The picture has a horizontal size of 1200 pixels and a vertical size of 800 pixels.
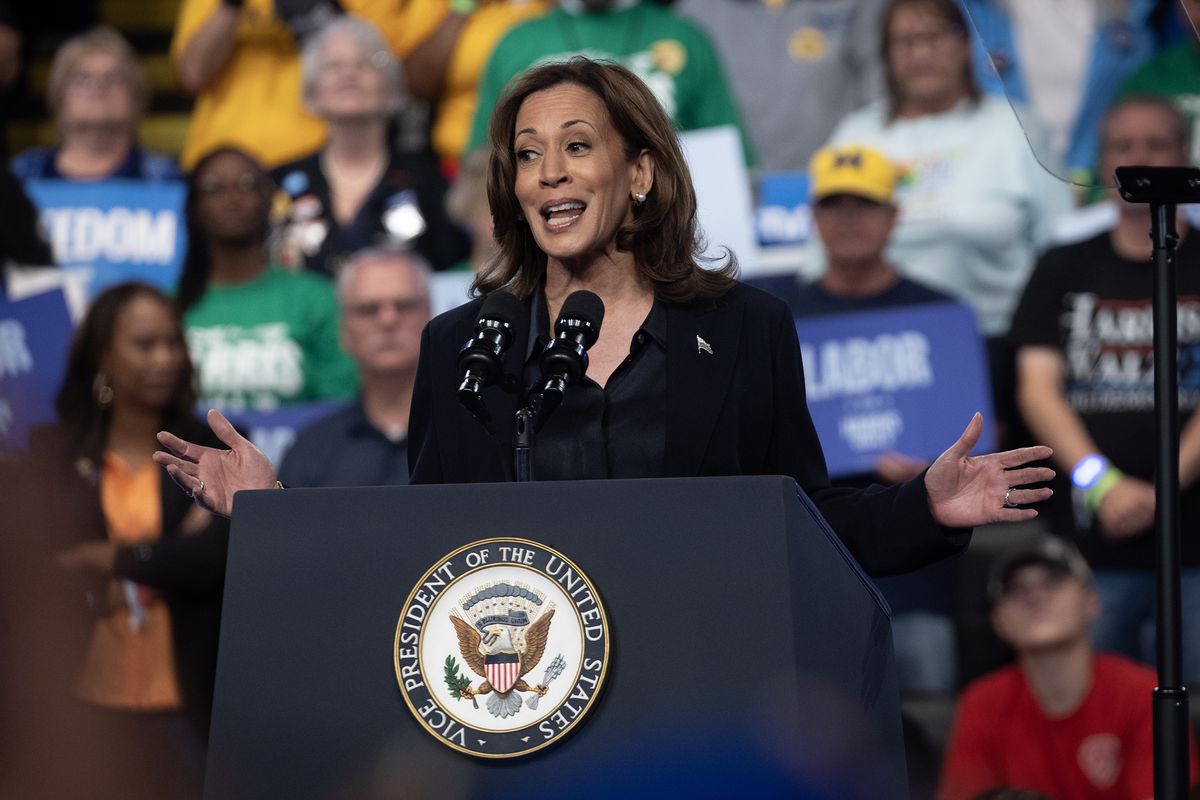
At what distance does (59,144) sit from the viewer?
566cm

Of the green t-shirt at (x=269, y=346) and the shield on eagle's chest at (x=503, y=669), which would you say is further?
the green t-shirt at (x=269, y=346)

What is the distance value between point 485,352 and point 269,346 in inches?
124

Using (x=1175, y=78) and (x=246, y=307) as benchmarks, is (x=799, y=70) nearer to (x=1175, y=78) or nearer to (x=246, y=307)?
(x=246, y=307)

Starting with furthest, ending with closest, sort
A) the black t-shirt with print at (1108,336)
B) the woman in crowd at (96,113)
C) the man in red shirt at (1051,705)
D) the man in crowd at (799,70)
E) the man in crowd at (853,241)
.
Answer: the woman in crowd at (96,113)
the man in crowd at (799,70)
the man in crowd at (853,241)
the black t-shirt with print at (1108,336)
the man in red shirt at (1051,705)

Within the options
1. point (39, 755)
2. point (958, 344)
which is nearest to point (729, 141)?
point (958, 344)

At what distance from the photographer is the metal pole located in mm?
2219

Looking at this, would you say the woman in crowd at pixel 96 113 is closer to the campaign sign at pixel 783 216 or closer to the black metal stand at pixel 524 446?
the campaign sign at pixel 783 216

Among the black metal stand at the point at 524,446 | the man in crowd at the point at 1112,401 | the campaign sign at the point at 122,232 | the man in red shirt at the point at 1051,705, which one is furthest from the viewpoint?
the campaign sign at the point at 122,232

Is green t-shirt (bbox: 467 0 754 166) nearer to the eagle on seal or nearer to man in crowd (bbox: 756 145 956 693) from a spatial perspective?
man in crowd (bbox: 756 145 956 693)

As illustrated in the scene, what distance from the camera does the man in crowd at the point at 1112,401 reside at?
441cm

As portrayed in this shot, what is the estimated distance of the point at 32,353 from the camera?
5176 mm

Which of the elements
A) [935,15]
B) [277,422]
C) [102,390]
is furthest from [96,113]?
[935,15]

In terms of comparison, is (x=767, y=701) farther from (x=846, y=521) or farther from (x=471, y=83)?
(x=471, y=83)

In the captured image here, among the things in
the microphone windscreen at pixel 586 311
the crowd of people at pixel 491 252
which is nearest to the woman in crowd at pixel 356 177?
the crowd of people at pixel 491 252
